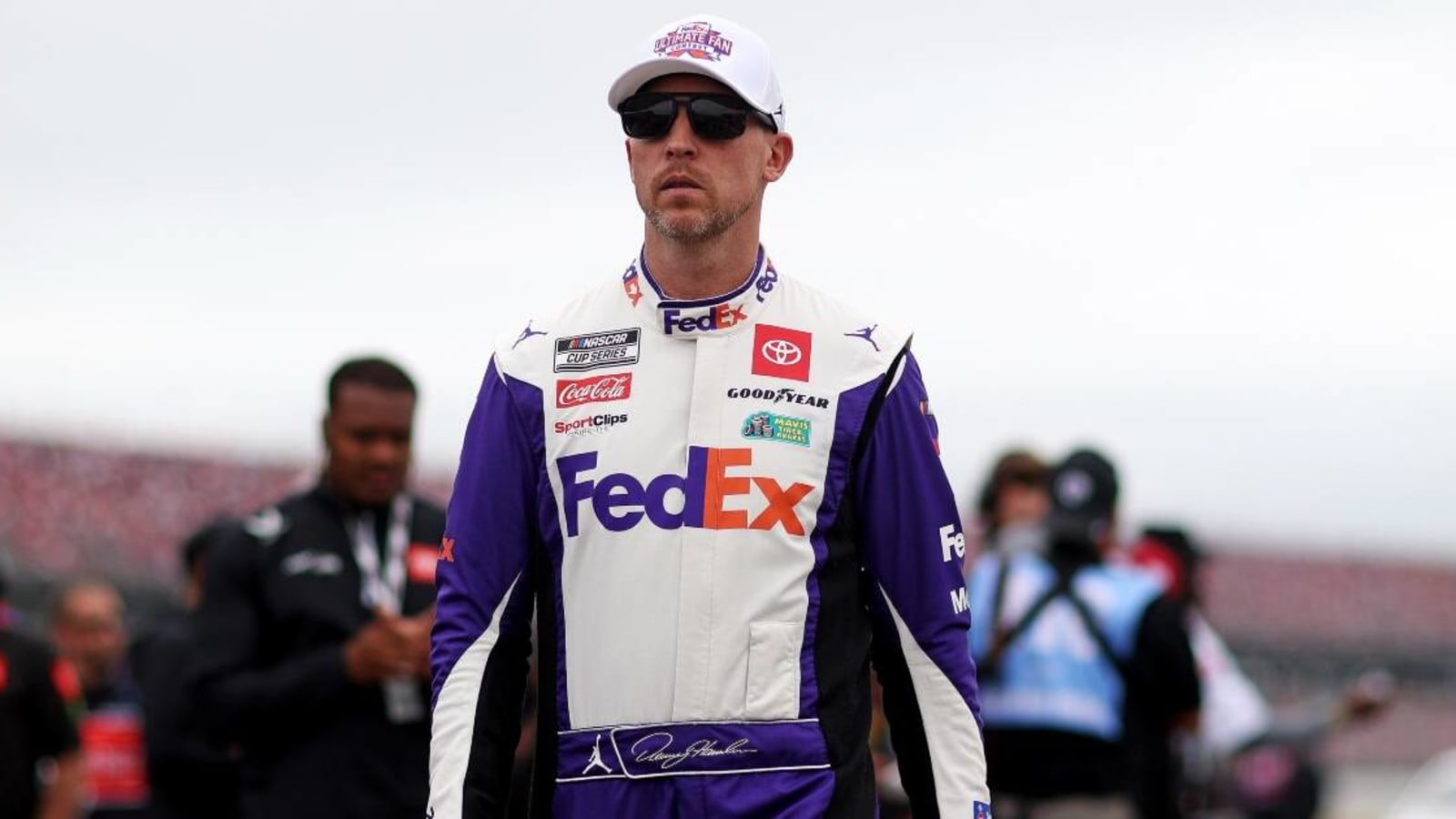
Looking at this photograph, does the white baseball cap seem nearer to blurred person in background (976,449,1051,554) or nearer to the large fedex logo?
the large fedex logo

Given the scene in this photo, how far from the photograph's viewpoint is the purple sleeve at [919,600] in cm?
406

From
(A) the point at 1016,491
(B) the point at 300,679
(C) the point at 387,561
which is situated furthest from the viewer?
(A) the point at 1016,491

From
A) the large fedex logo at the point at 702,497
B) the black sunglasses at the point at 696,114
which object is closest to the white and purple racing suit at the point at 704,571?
the large fedex logo at the point at 702,497

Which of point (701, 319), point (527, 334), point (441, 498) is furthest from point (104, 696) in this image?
point (441, 498)

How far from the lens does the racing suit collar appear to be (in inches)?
160

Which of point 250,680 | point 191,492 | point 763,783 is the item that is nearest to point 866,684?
point 763,783

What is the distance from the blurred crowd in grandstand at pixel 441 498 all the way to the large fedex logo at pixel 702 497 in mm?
3272

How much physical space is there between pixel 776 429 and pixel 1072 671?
13.2 feet

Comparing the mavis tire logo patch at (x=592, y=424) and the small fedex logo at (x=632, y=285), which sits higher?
the small fedex logo at (x=632, y=285)

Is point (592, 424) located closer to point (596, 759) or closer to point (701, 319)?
point (701, 319)

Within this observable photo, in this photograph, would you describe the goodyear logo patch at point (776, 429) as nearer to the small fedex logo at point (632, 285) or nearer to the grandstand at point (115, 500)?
the small fedex logo at point (632, 285)

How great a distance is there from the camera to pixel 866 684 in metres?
4.11

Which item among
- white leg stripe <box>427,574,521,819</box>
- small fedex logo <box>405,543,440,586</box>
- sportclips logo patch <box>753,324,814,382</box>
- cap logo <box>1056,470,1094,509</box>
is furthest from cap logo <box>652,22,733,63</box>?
cap logo <box>1056,470,1094,509</box>

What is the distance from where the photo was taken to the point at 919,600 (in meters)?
4.07
